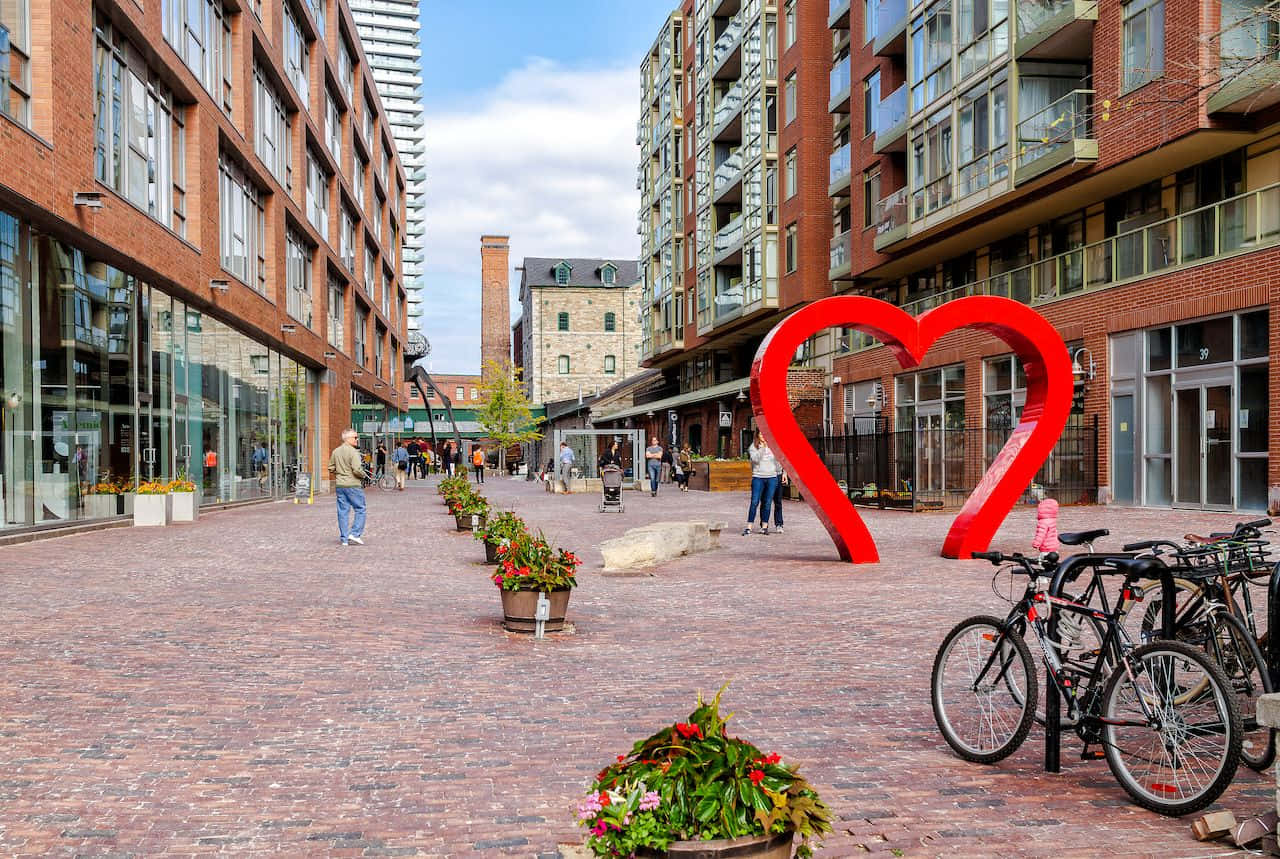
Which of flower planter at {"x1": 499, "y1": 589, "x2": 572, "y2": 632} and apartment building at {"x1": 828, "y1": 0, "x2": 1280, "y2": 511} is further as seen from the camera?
apartment building at {"x1": 828, "y1": 0, "x2": 1280, "y2": 511}

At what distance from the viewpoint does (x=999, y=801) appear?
455 cm

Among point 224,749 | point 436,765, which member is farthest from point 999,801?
point 224,749

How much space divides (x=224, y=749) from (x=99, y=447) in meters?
15.2

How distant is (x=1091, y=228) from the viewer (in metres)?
24.8

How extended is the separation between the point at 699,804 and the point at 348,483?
1416 centimetres

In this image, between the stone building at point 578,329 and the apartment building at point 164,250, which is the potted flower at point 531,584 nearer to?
the apartment building at point 164,250

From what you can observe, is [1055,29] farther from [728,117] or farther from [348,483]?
[728,117]

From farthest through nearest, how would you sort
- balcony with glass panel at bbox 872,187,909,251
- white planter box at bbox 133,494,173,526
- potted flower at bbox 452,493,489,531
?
balcony with glass panel at bbox 872,187,909,251 → white planter box at bbox 133,494,173,526 → potted flower at bbox 452,493,489,531

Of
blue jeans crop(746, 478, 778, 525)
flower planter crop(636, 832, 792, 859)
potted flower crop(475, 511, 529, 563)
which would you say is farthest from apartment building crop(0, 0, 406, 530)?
flower planter crop(636, 832, 792, 859)

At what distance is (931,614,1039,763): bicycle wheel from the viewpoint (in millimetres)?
4902

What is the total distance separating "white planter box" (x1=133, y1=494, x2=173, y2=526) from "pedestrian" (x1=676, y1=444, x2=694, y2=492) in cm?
2165

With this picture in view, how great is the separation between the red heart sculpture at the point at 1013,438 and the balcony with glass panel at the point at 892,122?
59.5 feet

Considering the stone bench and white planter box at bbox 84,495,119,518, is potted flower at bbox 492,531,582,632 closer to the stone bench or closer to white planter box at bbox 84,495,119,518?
the stone bench

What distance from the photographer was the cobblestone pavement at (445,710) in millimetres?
4238
